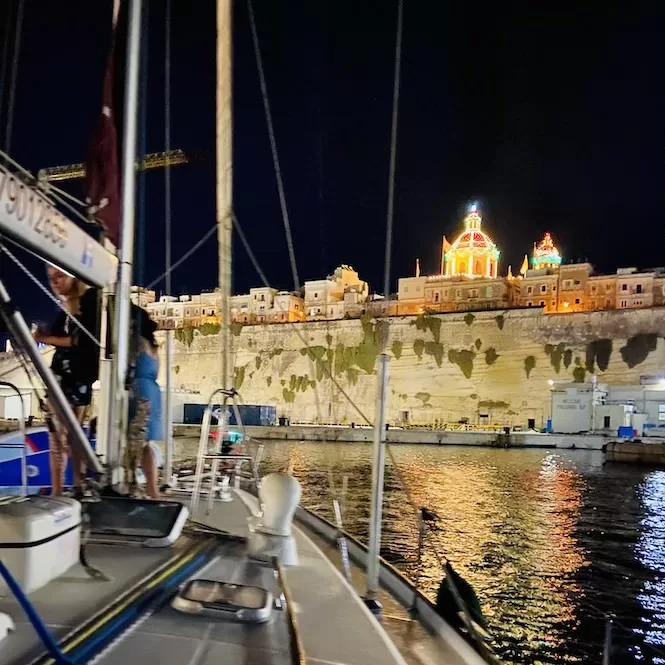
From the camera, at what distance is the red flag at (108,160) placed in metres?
4.06

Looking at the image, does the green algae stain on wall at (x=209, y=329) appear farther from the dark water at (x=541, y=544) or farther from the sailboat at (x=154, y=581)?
the sailboat at (x=154, y=581)

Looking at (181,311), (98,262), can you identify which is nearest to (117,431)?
(98,262)

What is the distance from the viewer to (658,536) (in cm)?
1416

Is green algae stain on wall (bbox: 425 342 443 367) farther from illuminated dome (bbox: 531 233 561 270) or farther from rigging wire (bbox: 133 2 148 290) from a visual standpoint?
rigging wire (bbox: 133 2 148 290)

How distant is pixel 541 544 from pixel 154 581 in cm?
1191

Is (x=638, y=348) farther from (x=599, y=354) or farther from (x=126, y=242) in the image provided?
(x=126, y=242)

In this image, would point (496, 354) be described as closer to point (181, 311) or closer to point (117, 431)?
point (181, 311)

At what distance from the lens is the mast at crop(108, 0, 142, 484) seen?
12.6 ft

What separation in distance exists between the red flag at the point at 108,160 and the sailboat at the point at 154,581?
0.13m

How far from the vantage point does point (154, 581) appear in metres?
2.85

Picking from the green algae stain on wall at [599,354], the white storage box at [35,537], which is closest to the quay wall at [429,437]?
the green algae stain on wall at [599,354]

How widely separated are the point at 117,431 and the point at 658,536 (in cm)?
1403

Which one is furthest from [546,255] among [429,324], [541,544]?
[541,544]

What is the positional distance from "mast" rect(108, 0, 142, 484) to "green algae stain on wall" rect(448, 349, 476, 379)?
5564cm
